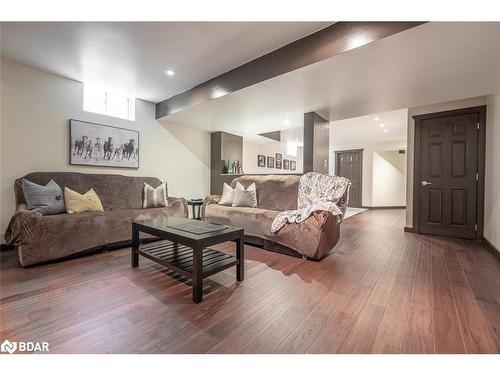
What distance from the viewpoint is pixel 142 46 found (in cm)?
249

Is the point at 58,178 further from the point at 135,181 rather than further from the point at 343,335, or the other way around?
the point at 343,335

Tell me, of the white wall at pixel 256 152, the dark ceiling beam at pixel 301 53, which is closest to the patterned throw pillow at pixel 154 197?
the dark ceiling beam at pixel 301 53

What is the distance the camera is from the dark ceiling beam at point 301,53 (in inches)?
77.0

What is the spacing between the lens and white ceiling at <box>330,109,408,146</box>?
5.06m

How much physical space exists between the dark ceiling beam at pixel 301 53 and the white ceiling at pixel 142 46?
0.26 ft

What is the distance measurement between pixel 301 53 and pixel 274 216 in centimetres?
190

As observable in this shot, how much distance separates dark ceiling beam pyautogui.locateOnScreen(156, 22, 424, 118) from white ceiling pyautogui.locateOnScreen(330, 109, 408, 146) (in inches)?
127

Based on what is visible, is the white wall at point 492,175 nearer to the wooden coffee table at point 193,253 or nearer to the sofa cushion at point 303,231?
the sofa cushion at point 303,231

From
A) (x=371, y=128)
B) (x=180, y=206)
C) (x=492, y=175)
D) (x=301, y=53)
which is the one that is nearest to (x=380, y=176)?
(x=371, y=128)

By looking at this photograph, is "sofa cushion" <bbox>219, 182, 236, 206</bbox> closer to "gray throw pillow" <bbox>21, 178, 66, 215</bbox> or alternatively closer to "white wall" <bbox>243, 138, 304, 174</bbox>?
"gray throw pillow" <bbox>21, 178, 66, 215</bbox>

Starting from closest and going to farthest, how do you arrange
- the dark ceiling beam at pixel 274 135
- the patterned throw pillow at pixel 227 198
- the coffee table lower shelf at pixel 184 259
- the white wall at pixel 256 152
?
the coffee table lower shelf at pixel 184 259
the patterned throw pillow at pixel 227 198
the dark ceiling beam at pixel 274 135
the white wall at pixel 256 152
